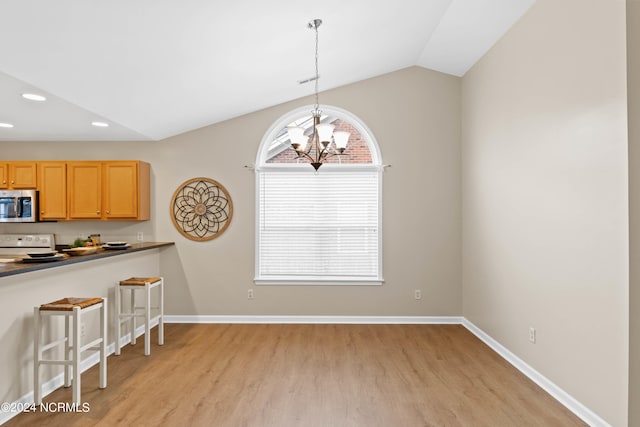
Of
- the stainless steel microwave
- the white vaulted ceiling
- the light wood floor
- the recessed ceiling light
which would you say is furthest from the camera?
the stainless steel microwave

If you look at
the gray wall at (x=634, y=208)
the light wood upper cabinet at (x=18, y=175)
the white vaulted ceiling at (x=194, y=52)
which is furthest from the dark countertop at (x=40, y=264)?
the gray wall at (x=634, y=208)

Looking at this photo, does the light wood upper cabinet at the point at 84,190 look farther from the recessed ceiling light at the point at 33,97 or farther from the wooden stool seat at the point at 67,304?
the wooden stool seat at the point at 67,304

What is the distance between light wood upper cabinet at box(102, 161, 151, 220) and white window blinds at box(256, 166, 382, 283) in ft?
5.07

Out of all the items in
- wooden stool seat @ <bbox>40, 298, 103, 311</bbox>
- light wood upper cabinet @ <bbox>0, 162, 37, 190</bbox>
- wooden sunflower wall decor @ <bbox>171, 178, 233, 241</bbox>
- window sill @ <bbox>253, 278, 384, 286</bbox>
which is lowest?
window sill @ <bbox>253, 278, 384, 286</bbox>

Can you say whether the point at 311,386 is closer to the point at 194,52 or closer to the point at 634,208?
the point at 634,208

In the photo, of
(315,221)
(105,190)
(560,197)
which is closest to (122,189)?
(105,190)

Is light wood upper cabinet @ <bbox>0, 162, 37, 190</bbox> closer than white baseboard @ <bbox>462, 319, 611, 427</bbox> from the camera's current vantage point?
No

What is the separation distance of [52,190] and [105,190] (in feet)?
2.26

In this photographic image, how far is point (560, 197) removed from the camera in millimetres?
3080

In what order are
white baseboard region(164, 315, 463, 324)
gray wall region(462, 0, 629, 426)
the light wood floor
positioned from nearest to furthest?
gray wall region(462, 0, 629, 426), the light wood floor, white baseboard region(164, 315, 463, 324)

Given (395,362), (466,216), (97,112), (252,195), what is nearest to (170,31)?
(97,112)

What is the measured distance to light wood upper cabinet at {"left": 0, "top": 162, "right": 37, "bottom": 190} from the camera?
5.08 metres

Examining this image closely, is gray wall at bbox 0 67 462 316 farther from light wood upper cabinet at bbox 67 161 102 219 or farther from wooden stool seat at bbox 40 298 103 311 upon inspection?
wooden stool seat at bbox 40 298 103 311

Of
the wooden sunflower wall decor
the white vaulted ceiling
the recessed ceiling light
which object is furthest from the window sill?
the recessed ceiling light
